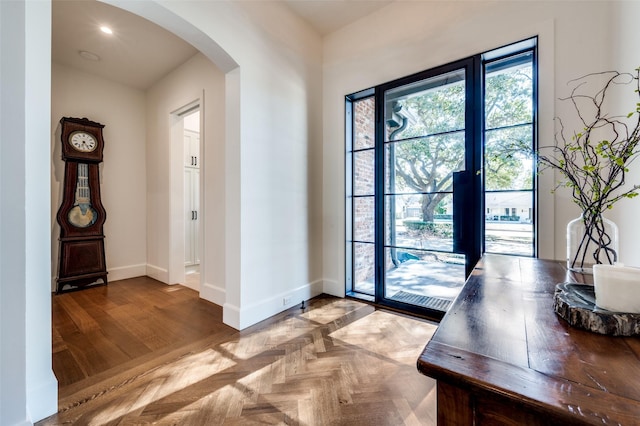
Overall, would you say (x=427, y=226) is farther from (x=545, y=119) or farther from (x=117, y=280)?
(x=117, y=280)

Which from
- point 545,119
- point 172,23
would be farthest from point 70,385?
point 545,119

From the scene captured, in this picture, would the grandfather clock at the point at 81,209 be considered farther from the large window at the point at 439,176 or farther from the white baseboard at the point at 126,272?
the large window at the point at 439,176

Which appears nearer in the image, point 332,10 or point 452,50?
point 452,50

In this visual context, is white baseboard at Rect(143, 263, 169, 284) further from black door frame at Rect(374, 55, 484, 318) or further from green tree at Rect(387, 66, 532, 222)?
black door frame at Rect(374, 55, 484, 318)

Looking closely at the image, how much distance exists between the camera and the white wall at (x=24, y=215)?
1.23m

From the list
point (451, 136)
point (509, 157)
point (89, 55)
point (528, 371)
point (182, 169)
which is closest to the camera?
point (528, 371)

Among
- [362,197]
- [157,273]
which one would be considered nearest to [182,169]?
[157,273]

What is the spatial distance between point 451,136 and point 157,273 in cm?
438

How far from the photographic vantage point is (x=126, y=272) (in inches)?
163

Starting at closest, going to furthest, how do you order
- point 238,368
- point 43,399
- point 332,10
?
point 43,399 < point 238,368 < point 332,10

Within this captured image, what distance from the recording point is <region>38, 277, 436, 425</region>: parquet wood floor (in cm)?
143

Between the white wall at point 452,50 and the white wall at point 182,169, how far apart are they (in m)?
1.26

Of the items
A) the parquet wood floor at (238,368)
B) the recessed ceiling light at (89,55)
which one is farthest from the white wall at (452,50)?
the recessed ceiling light at (89,55)

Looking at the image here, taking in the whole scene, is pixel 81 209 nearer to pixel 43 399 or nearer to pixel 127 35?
pixel 127 35
